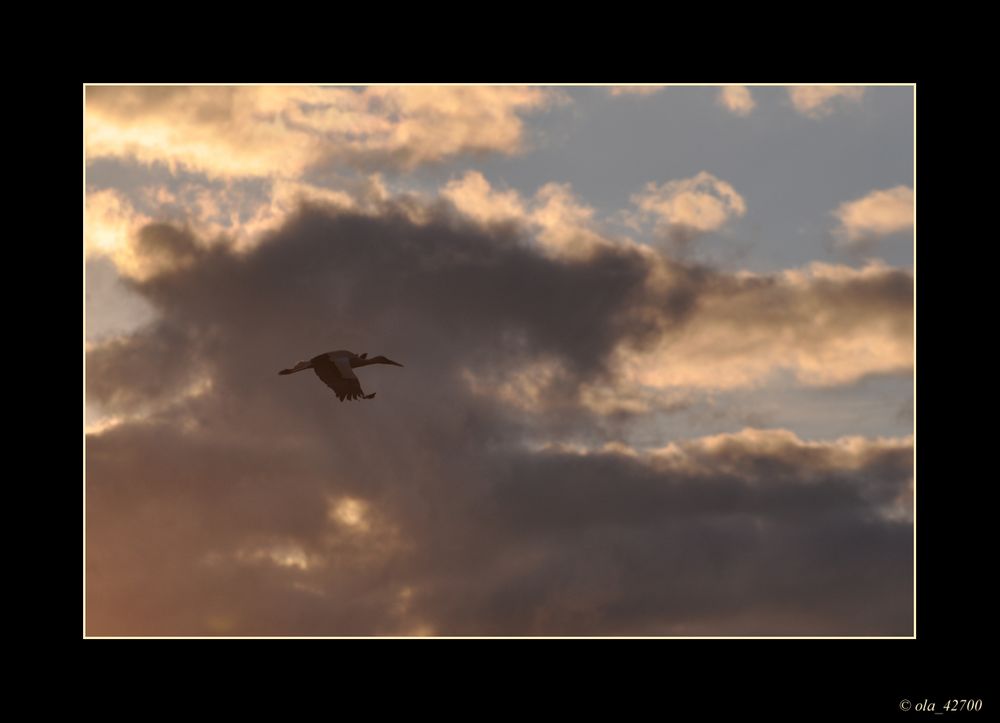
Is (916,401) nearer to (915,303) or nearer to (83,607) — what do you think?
(915,303)

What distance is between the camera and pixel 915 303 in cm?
5288

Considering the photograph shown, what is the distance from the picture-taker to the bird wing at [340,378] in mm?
58125

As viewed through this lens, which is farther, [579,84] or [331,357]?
[331,357]

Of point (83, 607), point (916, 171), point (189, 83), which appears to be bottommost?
point (83, 607)

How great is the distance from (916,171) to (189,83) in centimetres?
2709

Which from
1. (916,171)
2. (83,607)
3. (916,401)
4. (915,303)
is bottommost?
(83,607)

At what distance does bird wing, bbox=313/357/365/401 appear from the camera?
58125 mm

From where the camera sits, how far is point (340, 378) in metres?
58.3
